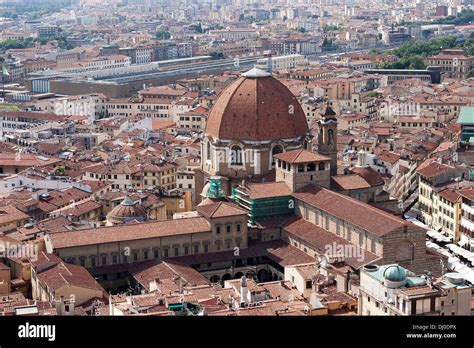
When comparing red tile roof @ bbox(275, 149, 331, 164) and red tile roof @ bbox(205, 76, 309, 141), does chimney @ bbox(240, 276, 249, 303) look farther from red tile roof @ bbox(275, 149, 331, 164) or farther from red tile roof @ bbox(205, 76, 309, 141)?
red tile roof @ bbox(205, 76, 309, 141)

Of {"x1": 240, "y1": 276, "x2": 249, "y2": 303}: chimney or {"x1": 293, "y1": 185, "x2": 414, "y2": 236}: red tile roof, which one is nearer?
{"x1": 240, "y1": 276, "x2": 249, "y2": 303}: chimney

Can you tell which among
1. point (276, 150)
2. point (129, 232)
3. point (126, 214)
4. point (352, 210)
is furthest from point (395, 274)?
point (276, 150)

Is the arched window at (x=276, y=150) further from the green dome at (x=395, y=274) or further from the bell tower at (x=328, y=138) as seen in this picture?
the green dome at (x=395, y=274)

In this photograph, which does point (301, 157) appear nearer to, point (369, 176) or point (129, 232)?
point (369, 176)

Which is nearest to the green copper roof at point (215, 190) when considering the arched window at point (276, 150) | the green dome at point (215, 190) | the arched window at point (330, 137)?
the green dome at point (215, 190)

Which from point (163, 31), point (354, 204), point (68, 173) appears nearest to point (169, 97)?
point (68, 173)

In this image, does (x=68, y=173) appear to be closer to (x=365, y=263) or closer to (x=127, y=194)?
(x=127, y=194)

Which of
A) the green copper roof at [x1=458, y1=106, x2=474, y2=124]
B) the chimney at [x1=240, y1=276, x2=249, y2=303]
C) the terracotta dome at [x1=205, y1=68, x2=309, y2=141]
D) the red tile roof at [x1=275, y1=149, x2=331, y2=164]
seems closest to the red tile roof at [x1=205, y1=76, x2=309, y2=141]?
the terracotta dome at [x1=205, y1=68, x2=309, y2=141]
